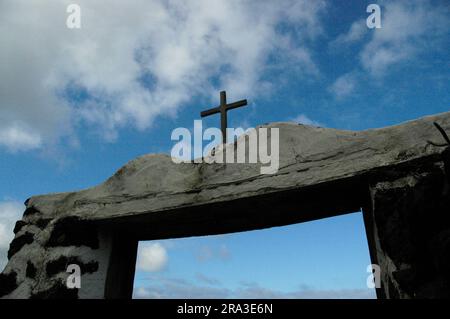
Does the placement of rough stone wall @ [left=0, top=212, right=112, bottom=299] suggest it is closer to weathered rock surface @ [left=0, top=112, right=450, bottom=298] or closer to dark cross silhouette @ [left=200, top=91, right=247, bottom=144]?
weathered rock surface @ [left=0, top=112, right=450, bottom=298]

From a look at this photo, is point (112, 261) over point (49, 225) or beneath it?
beneath

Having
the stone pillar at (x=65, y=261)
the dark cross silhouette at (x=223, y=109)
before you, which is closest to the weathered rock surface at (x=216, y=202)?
the stone pillar at (x=65, y=261)

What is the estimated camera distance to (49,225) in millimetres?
3262

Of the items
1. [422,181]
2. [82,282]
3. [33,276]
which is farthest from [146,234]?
[422,181]

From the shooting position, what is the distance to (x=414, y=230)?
2.13 meters

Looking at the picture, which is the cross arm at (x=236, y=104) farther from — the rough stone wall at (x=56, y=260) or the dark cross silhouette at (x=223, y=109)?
the rough stone wall at (x=56, y=260)

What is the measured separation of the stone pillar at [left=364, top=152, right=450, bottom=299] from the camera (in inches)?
77.8

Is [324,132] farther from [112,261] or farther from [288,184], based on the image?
[112,261]

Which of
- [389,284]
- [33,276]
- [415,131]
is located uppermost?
[415,131]

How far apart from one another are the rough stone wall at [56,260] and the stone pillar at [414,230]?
2.05m

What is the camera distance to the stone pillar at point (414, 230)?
198 cm
